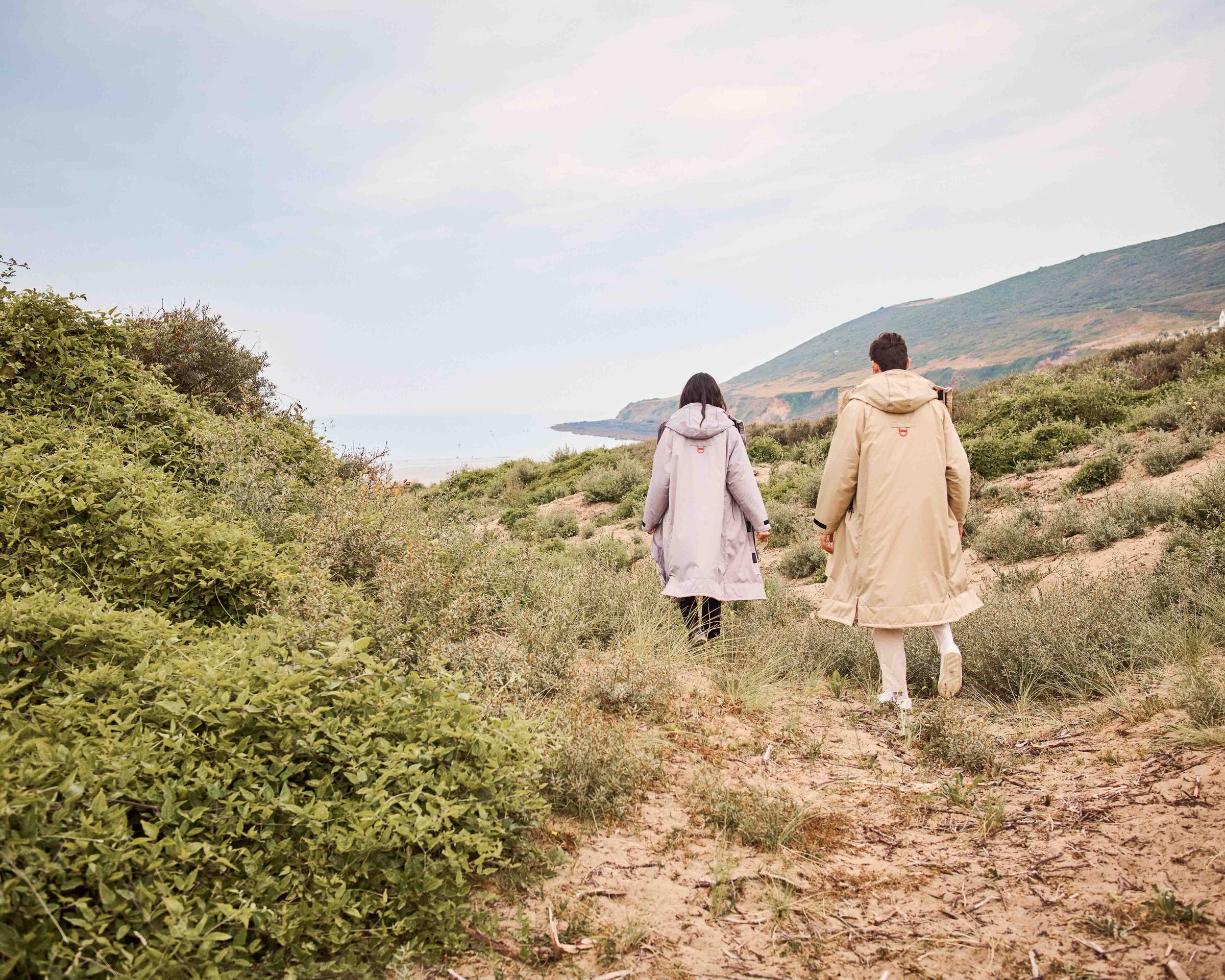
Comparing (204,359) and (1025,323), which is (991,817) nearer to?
(204,359)

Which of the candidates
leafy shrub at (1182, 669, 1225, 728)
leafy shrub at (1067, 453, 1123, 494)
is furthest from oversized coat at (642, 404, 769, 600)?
leafy shrub at (1067, 453, 1123, 494)

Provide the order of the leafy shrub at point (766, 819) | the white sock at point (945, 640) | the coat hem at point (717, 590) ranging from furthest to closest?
1. the coat hem at point (717, 590)
2. the white sock at point (945, 640)
3. the leafy shrub at point (766, 819)

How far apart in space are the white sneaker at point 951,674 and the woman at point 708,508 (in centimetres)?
137

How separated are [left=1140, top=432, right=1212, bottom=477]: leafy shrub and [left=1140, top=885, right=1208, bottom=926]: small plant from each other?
25.5 ft

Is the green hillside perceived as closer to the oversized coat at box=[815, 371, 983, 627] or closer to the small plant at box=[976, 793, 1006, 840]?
the oversized coat at box=[815, 371, 983, 627]

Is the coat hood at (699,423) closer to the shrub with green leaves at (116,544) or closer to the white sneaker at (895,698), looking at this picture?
the white sneaker at (895,698)

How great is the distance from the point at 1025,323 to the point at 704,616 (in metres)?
124

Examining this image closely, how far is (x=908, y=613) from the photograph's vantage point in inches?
185

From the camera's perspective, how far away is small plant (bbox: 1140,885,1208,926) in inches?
97.3

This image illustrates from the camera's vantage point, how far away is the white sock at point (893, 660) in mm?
4863

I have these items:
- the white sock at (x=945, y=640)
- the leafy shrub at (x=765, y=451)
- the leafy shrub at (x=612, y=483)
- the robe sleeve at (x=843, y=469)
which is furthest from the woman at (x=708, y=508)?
the leafy shrub at (x=765, y=451)

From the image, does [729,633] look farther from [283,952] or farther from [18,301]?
[18,301]

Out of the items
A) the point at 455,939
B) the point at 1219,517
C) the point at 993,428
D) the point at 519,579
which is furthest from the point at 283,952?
the point at 993,428

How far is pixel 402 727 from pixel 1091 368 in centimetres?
1605
